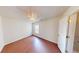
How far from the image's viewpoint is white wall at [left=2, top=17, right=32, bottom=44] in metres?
1.36

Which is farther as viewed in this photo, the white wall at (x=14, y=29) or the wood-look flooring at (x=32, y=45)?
the wood-look flooring at (x=32, y=45)

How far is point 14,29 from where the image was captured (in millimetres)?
1446

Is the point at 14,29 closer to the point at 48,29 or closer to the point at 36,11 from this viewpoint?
the point at 36,11

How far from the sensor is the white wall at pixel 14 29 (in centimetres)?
136

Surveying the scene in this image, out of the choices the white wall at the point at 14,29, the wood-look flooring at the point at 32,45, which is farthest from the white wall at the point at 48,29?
the white wall at the point at 14,29

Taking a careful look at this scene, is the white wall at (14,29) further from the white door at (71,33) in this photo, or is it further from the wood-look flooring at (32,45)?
the white door at (71,33)

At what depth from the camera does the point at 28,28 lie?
1586 millimetres

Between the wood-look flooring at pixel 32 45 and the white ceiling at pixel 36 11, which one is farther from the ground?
the white ceiling at pixel 36 11

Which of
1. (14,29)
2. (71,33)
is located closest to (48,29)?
(71,33)

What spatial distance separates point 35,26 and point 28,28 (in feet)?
0.54

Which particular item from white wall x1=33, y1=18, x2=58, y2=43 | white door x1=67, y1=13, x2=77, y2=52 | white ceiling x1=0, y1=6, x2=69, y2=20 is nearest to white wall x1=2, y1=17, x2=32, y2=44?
white ceiling x1=0, y1=6, x2=69, y2=20

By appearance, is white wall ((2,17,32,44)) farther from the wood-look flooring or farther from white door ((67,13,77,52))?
white door ((67,13,77,52))
